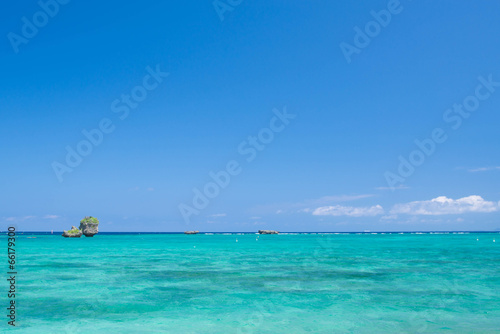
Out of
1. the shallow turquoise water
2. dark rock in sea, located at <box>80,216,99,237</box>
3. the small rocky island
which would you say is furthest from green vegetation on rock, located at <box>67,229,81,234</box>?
the shallow turquoise water

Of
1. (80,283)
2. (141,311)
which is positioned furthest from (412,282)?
(80,283)

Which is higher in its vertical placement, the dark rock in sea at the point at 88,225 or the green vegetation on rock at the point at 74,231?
the dark rock in sea at the point at 88,225

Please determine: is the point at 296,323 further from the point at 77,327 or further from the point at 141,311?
the point at 77,327

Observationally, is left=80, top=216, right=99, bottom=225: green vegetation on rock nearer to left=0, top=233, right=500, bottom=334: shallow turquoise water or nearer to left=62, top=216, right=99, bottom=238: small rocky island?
left=62, top=216, right=99, bottom=238: small rocky island

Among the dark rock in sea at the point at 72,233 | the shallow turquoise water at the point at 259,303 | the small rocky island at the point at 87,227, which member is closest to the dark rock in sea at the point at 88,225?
the small rocky island at the point at 87,227

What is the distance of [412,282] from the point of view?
29859 mm

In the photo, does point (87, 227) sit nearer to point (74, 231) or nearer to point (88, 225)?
point (88, 225)

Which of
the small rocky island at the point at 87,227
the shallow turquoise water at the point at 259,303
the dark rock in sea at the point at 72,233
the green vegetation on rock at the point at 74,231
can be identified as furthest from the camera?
the small rocky island at the point at 87,227

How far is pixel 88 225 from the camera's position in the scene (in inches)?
5950

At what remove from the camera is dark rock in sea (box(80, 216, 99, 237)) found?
150250mm

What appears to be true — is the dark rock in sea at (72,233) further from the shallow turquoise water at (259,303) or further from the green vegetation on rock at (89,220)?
the shallow turquoise water at (259,303)

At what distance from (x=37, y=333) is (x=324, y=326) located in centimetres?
1144

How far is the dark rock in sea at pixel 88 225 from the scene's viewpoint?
5915 inches

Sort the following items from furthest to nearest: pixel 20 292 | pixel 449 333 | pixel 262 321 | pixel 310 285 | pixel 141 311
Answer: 1. pixel 310 285
2. pixel 20 292
3. pixel 141 311
4. pixel 262 321
5. pixel 449 333
